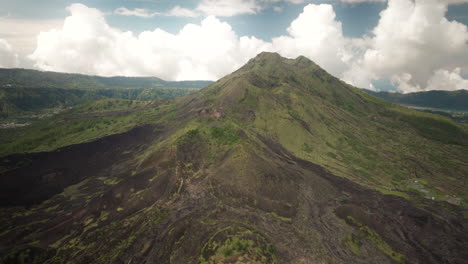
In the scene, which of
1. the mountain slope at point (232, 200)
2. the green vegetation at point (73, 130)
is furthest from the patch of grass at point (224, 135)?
the green vegetation at point (73, 130)

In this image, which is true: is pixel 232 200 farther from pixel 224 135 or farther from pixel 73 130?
pixel 73 130

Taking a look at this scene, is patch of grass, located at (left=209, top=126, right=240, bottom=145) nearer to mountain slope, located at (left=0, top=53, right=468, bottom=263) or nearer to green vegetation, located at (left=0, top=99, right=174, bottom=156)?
mountain slope, located at (left=0, top=53, right=468, bottom=263)

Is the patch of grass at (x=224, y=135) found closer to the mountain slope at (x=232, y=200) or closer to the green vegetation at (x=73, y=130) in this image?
the mountain slope at (x=232, y=200)

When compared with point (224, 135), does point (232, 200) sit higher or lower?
lower

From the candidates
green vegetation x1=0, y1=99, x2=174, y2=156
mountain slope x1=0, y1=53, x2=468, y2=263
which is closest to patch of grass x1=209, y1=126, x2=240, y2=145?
mountain slope x1=0, y1=53, x2=468, y2=263

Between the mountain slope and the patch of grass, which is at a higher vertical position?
the patch of grass

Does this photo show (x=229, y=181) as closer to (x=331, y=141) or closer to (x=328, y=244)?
(x=328, y=244)

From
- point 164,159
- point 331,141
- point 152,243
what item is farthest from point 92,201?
point 331,141

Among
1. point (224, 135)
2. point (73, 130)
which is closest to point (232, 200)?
point (224, 135)

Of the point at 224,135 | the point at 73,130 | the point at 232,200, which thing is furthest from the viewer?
the point at 73,130

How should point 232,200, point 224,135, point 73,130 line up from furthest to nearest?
point 73,130 < point 224,135 < point 232,200
